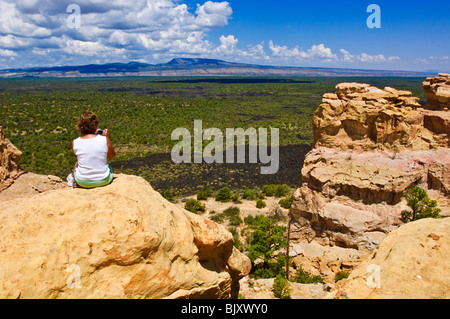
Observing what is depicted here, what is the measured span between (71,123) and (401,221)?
6543cm

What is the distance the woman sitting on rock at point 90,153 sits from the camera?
6.22 meters

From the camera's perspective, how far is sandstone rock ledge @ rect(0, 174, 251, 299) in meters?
5.24

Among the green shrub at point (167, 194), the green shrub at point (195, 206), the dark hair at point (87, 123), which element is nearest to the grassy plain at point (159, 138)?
the green shrub at point (167, 194)

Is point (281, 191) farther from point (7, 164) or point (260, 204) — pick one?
point (7, 164)

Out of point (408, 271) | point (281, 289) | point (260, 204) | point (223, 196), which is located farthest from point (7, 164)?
point (223, 196)

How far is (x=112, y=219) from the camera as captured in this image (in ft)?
19.1

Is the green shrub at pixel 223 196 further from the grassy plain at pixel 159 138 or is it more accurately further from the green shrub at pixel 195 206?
the grassy plain at pixel 159 138

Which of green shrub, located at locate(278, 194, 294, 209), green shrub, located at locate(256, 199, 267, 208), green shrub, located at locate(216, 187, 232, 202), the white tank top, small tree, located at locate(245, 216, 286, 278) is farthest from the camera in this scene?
green shrub, located at locate(216, 187, 232, 202)

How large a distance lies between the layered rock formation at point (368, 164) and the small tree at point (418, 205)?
15.8 inches

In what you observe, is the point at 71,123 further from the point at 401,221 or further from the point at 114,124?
the point at 401,221

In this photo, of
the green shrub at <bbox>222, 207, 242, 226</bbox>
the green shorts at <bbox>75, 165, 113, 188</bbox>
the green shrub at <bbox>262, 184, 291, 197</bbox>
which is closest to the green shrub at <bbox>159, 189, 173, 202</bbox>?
the green shrub at <bbox>222, 207, 242, 226</bbox>

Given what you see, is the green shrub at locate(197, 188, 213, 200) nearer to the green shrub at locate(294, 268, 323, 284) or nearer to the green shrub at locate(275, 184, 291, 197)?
the green shrub at locate(275, 184, 291, 197)

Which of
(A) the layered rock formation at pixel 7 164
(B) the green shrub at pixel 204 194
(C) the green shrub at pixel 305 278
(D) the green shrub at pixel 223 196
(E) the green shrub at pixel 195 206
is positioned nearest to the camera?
(A) the layered rock formation at pixel 7 164
